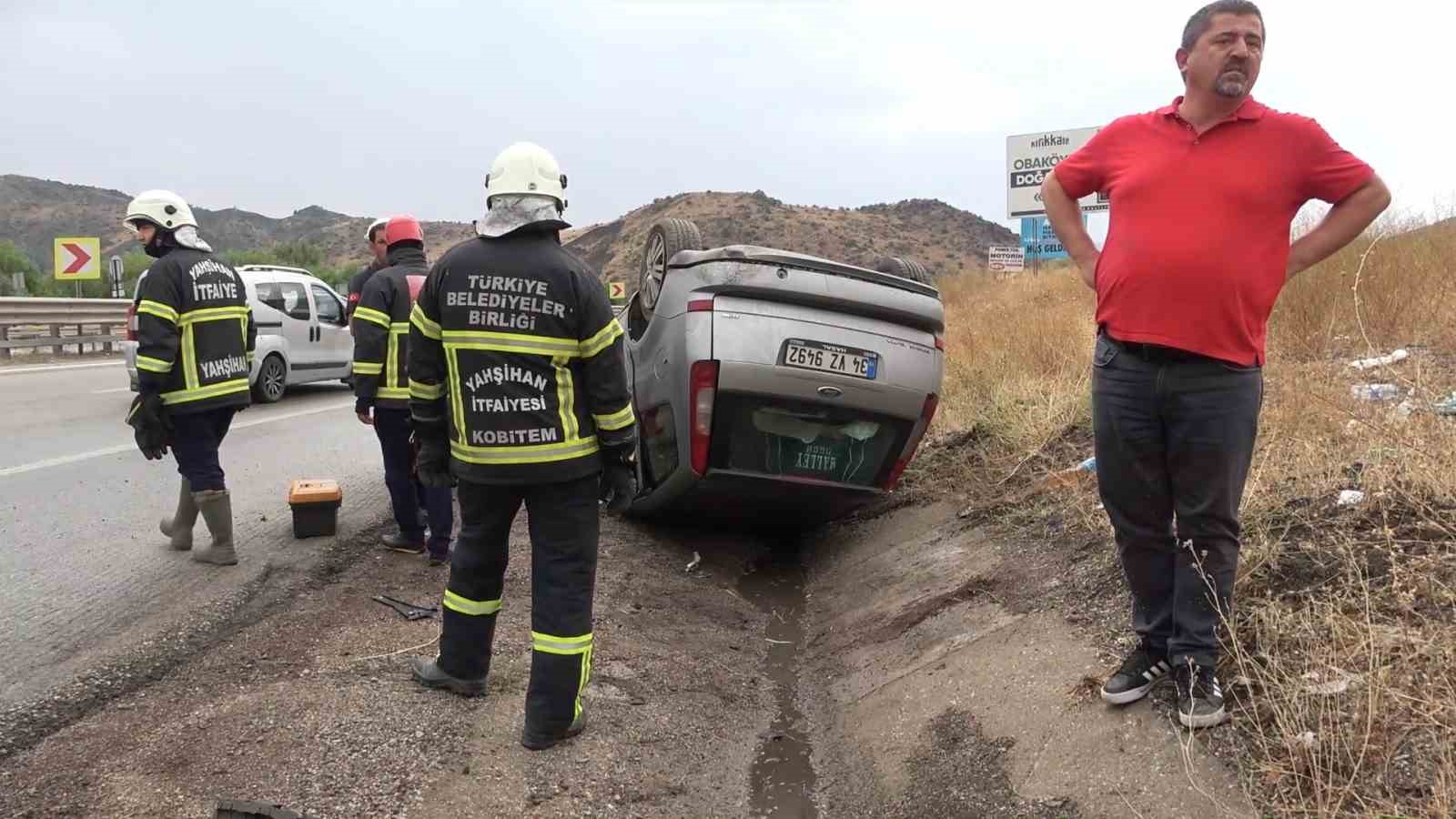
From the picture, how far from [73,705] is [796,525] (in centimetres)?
396

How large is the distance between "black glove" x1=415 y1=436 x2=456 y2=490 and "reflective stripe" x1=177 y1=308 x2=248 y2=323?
7.30ft

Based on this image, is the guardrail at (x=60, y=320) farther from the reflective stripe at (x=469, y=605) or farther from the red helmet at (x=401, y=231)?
the reflective stripe at (x=469, y=605)

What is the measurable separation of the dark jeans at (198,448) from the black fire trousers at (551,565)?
93.6 inches

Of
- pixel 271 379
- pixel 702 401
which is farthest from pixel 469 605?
pixel 271 379

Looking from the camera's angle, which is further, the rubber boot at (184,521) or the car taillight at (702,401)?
the rubber boot at (184,521)

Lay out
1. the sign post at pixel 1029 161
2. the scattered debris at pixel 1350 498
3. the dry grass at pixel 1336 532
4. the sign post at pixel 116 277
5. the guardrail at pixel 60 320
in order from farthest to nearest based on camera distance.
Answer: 1. the sign post at pixel 116 277
2. the sign post at pixel 1029 161
3. the guardrail at pixel 60 320
4. the scattered debris at pixel 1350 498
5. the dry grass at pixel 1336 532

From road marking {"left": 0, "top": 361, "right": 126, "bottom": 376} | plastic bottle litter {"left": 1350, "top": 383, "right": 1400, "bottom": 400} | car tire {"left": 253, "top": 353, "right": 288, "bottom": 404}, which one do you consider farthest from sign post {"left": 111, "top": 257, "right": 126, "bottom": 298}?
plastic bottle litter {"left": 1350, "top": 383, "right": 1400, "bottom": 400}

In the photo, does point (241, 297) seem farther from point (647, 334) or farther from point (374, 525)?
point (647, 334)

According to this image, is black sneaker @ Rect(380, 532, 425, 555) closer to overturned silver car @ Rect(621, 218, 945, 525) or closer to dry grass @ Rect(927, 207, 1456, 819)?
overturned silver car @ Rect(621, 218, 945, 525)

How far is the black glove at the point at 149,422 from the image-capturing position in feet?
16.9

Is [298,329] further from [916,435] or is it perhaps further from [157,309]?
[916,435]

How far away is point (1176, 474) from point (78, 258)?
28.0 metres

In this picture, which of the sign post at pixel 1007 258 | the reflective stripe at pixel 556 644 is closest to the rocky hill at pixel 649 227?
the sign post at pixel 1007 258

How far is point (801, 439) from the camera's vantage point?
546 centimetres
